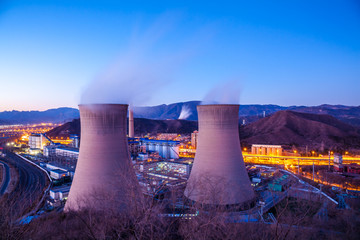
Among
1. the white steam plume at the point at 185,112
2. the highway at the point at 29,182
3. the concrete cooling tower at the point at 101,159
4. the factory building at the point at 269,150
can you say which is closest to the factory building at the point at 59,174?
the highway at the point at 29,182

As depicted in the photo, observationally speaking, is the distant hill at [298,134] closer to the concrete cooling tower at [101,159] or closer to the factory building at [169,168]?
the factory building at [169,168]

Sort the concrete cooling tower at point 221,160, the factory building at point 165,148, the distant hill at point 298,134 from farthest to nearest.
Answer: the distant hill at point 298,134, the factory building at point 165,148, the concrete cooling tower at point 221,160

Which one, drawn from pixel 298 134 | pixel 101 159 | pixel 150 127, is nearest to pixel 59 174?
pixel 101 159

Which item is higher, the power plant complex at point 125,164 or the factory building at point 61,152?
the power plant complex at point 125,164

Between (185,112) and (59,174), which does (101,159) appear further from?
(185,112)

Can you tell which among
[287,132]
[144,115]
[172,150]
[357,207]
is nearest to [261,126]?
[287,132]

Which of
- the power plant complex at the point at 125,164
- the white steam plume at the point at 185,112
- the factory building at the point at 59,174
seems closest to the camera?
the power plant complex at the point at 125,164

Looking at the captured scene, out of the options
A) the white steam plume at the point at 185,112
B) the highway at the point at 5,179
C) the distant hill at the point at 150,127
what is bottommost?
the highway at the point at 5,179
